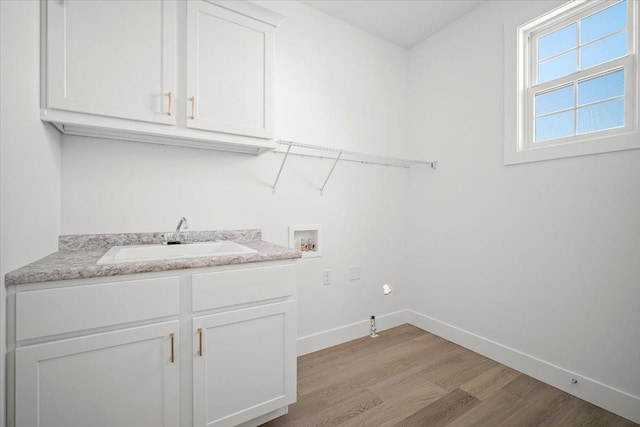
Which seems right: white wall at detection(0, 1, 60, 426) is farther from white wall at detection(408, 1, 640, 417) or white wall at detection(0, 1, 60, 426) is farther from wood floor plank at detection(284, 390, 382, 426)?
white wall at detection(408, 1, 640, 417)

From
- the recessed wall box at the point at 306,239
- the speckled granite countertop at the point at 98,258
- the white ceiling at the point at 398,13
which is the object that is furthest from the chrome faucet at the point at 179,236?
the white ceiling at the point at 398,13

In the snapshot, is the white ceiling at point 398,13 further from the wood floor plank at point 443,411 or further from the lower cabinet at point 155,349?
the wood floor plank at point 443,411

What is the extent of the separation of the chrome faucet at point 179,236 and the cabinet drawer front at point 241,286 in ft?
1.91

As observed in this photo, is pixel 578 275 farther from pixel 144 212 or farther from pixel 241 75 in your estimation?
pixel 144 212

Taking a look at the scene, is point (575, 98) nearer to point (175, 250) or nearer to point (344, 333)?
point (344, 333)

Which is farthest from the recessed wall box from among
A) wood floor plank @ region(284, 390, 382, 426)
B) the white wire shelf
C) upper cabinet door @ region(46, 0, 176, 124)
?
upper cabinet door @ region(46, 0, 176, 124)

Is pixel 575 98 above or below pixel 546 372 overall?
above

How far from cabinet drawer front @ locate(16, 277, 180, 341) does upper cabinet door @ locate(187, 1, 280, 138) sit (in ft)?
2.71

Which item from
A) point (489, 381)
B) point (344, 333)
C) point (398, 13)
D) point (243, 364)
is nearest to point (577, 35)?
point (398, 13)

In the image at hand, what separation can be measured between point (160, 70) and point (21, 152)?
2.21ft

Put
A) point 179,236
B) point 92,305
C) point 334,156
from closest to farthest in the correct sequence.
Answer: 1. point 92,305
2. point 179,236
3. point 334,156

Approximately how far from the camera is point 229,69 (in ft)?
5.25

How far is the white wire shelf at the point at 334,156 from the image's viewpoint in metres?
2.07

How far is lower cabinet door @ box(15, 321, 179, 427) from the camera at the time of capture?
989 mm
